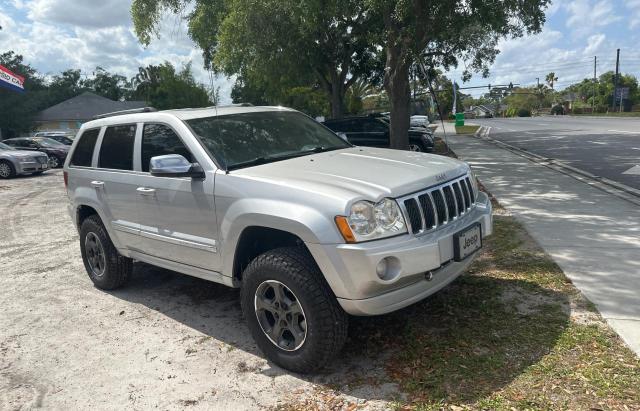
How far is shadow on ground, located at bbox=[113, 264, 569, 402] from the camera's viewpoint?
330 cm

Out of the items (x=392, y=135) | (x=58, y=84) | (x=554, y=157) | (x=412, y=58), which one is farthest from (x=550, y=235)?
(x=58, y=84)

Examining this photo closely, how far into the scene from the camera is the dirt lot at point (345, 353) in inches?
126

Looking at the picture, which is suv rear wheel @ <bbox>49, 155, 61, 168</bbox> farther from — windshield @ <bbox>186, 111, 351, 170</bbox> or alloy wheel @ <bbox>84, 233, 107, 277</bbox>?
windshield @ <bbox>186, 111, 351, 170</bbox>

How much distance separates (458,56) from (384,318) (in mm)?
18010

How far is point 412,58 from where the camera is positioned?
11.3m

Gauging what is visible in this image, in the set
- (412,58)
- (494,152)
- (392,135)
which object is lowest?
(494,152)

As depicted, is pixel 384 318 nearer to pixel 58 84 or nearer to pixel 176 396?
pixel 176 396

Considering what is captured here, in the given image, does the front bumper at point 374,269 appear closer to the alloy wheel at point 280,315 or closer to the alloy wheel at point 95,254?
the alloy wheel at point 280,315

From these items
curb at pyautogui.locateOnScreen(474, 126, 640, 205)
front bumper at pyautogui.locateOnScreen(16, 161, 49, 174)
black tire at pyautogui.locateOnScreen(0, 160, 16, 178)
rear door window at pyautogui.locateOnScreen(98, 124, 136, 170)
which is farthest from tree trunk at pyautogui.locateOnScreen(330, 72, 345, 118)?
rear door window at pyautogui.locateOnScreen(98, 124, 136, 170)

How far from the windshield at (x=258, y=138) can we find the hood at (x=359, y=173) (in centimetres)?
18

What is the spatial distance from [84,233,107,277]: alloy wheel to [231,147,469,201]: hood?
91.9 inches

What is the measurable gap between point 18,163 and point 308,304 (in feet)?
62.3

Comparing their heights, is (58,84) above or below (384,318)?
above

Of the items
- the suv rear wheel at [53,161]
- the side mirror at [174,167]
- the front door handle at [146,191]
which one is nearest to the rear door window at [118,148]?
the front door handle at [146,191]
